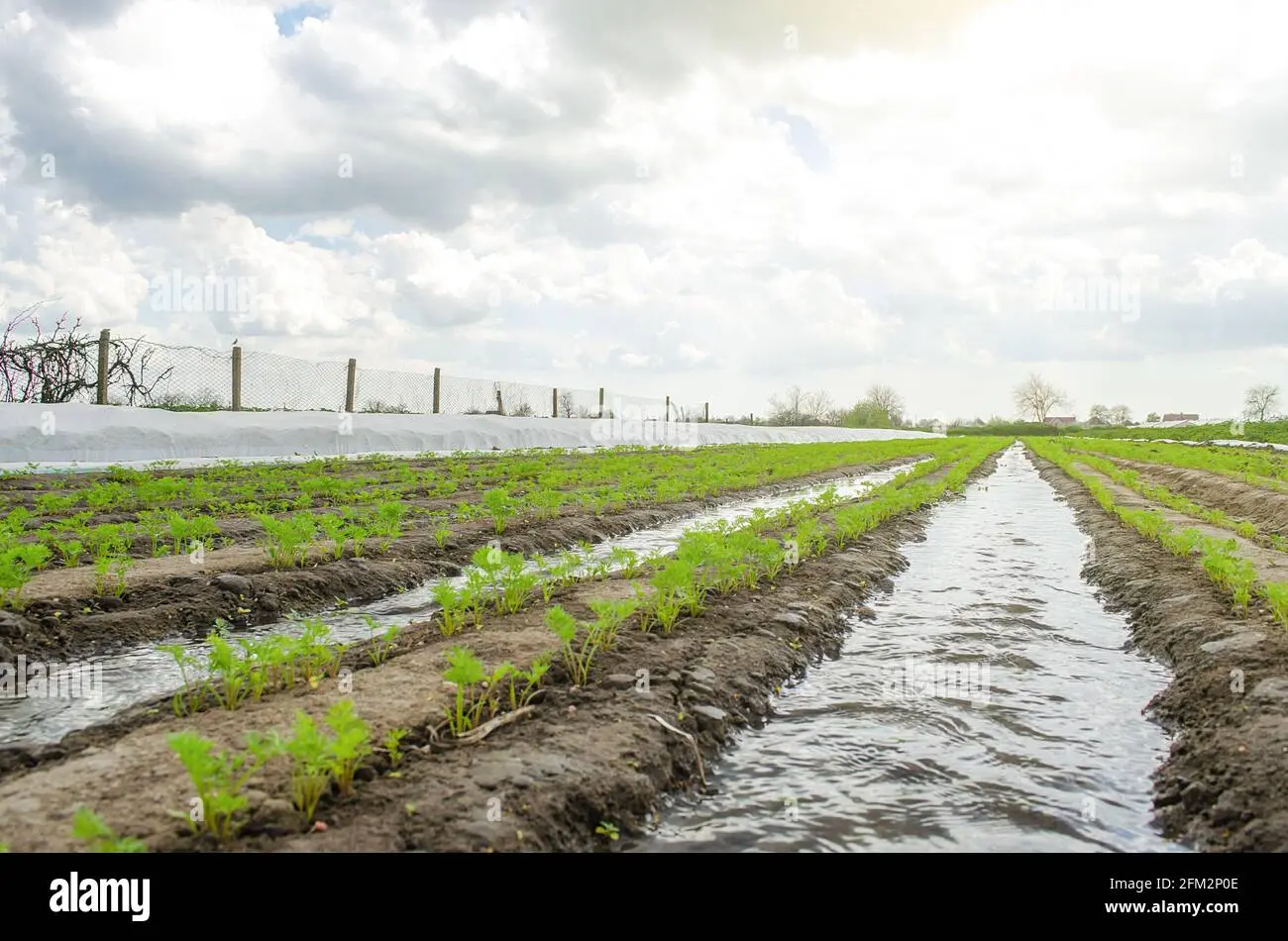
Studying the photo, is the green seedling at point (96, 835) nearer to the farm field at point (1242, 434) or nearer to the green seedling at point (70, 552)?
the green seedling at point (70, 552)

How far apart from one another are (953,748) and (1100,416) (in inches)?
5014

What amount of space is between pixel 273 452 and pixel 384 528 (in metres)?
13.3

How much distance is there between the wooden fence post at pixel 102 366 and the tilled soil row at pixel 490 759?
18.5m

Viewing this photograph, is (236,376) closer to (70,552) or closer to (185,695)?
(70,552)

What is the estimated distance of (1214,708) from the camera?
4480 mm

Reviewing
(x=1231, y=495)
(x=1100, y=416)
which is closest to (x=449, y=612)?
(x=1231, y=495)

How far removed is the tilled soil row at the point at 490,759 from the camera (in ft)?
9.80

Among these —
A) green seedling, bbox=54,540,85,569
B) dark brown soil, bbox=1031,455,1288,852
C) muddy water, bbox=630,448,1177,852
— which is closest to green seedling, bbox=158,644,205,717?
muddy water, bbox=630,448,1177,852

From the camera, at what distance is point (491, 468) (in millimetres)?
18672

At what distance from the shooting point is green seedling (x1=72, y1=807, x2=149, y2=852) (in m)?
2.28
